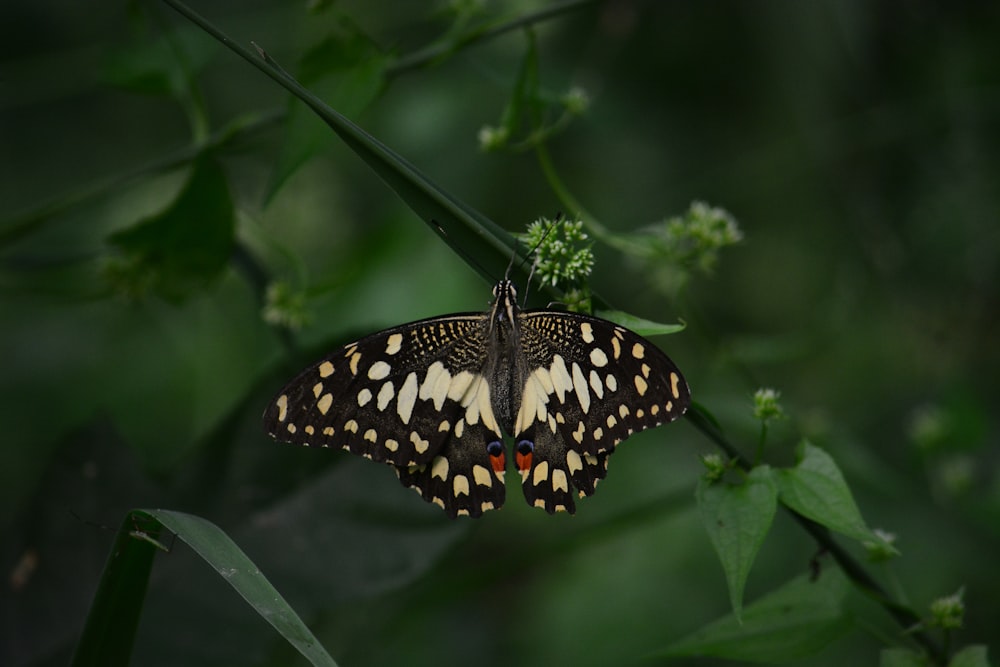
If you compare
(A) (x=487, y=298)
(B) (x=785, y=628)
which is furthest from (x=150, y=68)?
(B) (x=785, y=628)

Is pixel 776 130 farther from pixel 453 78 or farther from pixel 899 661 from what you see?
pixel 899 661

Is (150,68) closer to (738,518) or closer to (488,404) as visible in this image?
(488,404)

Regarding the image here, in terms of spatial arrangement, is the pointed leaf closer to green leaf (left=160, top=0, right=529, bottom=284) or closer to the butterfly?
the butterfly

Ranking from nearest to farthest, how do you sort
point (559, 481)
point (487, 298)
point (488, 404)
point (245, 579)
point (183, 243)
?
point (245, 579), point (559, 481), point (488, 404), point (183, 243), point (487, 298)

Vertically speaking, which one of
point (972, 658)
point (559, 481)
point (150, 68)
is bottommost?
point (972, 658)

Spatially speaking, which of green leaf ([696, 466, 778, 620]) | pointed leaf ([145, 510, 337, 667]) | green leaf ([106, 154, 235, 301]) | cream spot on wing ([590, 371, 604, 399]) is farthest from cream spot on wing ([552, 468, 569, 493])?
green leaf ([106, 154, 235, 301])

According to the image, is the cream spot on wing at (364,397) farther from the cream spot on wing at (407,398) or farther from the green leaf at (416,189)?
the green leaf at (416,189)

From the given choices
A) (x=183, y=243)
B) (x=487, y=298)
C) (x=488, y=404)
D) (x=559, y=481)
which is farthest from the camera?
(x=487, y=298)

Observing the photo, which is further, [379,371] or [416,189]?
[379,371]

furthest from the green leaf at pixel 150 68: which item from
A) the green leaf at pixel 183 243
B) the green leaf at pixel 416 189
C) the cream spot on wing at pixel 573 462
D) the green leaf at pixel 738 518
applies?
the green leaf at pixel 738 518
